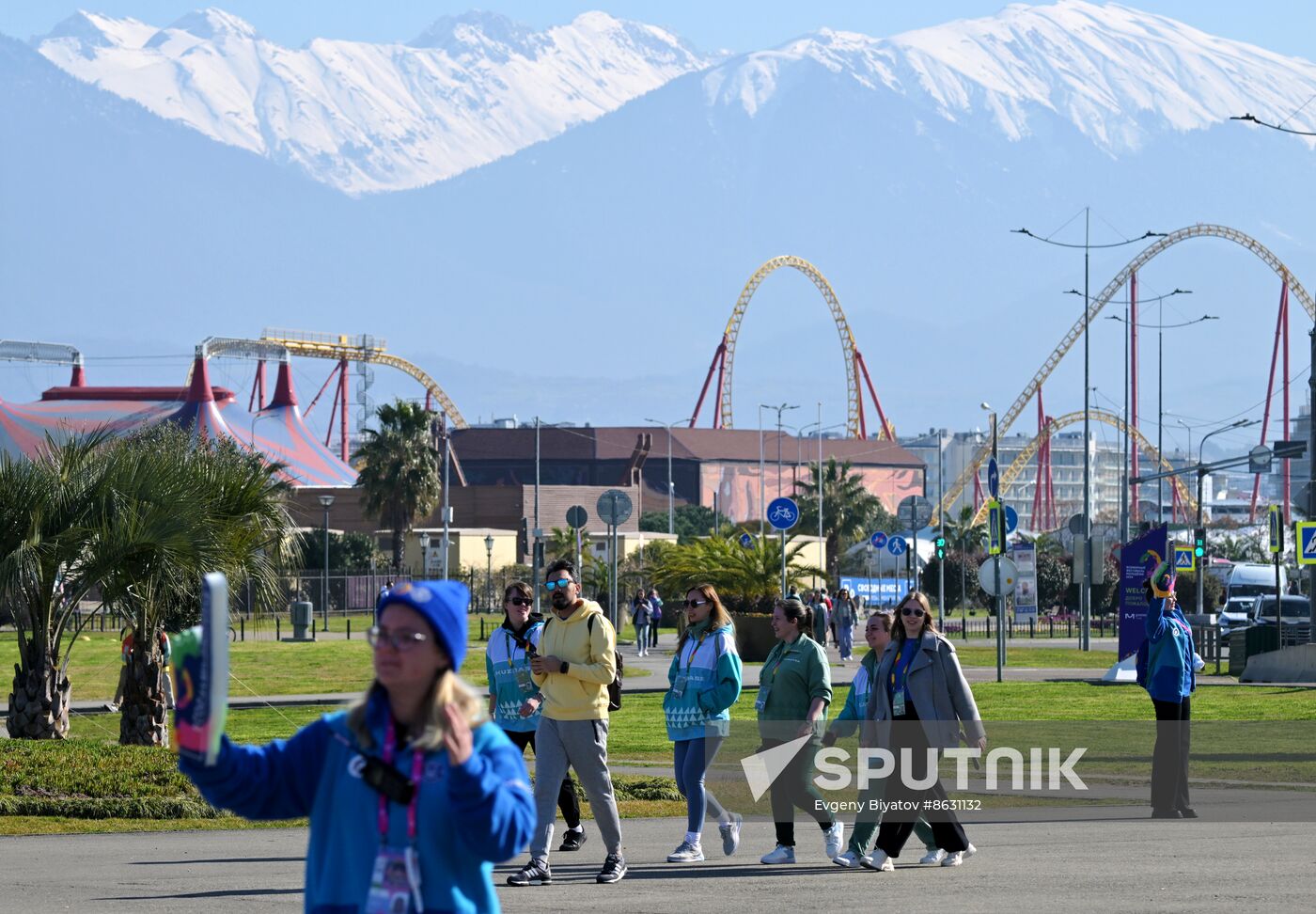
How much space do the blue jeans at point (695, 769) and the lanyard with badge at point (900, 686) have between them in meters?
1.09

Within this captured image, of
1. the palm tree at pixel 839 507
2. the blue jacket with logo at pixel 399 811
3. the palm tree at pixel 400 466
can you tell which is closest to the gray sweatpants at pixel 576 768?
the blue jacket with logo at pixel 399 811

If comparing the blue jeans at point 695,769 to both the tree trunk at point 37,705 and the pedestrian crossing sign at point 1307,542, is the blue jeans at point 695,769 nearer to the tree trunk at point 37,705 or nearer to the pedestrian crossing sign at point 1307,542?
the tree trunk at point 37,705

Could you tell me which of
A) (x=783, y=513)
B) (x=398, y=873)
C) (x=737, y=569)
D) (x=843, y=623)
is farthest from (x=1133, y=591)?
(x=398, y=873)

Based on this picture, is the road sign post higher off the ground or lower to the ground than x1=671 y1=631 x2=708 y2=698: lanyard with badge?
higher

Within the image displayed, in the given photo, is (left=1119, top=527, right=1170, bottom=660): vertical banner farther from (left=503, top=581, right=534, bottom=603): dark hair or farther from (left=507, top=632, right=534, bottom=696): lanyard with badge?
(left=507, top=632, right=534, bottom=696): lanyard with badge

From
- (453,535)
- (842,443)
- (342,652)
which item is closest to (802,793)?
(342,652)

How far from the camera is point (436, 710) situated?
164 inches

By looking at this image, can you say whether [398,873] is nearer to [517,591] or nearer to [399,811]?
[399,811]

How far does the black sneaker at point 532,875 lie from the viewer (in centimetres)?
1085

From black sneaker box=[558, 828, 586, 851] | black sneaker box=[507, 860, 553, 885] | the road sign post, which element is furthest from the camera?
the road sign post

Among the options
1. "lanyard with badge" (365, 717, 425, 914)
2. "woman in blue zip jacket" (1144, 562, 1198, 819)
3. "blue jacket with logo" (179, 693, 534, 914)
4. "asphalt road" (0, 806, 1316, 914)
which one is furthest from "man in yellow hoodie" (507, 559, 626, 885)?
"lanyard with badge" (365, 717, 425, 914)

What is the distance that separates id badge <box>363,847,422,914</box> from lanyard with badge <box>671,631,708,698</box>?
7.34m

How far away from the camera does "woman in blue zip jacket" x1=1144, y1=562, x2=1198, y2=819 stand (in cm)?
1402

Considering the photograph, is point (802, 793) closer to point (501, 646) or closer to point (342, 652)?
point (501, 646)
